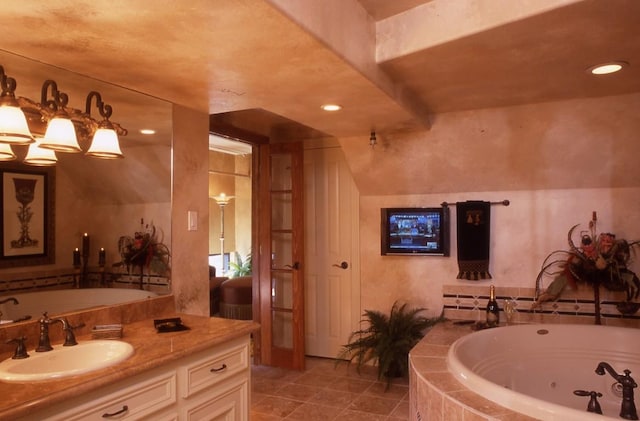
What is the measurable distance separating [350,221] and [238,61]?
2.68 metres

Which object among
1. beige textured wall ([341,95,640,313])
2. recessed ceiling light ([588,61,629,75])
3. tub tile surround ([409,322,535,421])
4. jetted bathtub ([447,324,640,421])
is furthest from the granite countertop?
recessed ceiling light ([588,61,629,75])

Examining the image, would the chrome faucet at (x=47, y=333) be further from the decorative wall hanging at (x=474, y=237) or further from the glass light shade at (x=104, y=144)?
the decorative wall hanging at (x=474, y=237)

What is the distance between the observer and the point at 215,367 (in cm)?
200

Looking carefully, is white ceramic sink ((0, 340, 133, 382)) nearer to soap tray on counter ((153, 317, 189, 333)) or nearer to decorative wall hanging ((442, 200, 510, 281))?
soap tray on counter ((153, 317, 189, 333))

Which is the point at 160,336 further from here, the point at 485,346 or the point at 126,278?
the point at 485,346

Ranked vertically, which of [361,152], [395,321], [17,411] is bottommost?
[395,321]

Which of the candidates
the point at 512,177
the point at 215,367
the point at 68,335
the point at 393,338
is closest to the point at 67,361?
the point at 68,335

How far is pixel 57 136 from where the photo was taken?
185 cm

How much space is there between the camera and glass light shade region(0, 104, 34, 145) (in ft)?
5.32

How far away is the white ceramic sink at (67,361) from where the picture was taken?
4.80 ft

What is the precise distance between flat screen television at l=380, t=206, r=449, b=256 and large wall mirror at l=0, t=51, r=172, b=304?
A: 79.1 inches

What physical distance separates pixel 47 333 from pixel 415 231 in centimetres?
280

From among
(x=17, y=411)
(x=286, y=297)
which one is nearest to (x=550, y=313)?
(x=286, y=297)

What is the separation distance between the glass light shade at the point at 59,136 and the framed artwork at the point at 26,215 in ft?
0.45
